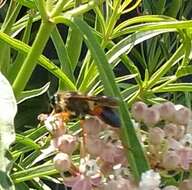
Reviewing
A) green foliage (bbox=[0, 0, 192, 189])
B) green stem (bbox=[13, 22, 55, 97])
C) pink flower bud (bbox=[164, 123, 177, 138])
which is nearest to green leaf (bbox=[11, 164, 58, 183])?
green foliage (bbox=[0, 0, 192, 189])

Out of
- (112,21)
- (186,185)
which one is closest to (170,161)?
(186,185)

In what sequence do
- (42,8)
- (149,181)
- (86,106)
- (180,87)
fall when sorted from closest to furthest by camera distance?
1. (149,181)
2. (86,106)
3. (42,8)
4. (180,87)

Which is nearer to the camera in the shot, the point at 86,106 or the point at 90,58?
the point at 86,106

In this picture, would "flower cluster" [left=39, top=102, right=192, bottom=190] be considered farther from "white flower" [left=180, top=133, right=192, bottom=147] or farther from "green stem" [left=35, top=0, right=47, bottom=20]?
"green stem" [left=35, top=0, right=47, bottom=20]

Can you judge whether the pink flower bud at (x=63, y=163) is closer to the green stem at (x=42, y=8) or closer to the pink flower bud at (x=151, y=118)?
the pink flower bud at (x=151, y=118)

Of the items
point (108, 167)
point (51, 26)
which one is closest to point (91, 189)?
point (108, 167)

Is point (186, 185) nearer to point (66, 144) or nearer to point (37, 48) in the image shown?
point (66, 144)

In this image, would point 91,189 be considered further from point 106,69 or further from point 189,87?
point 189,87
